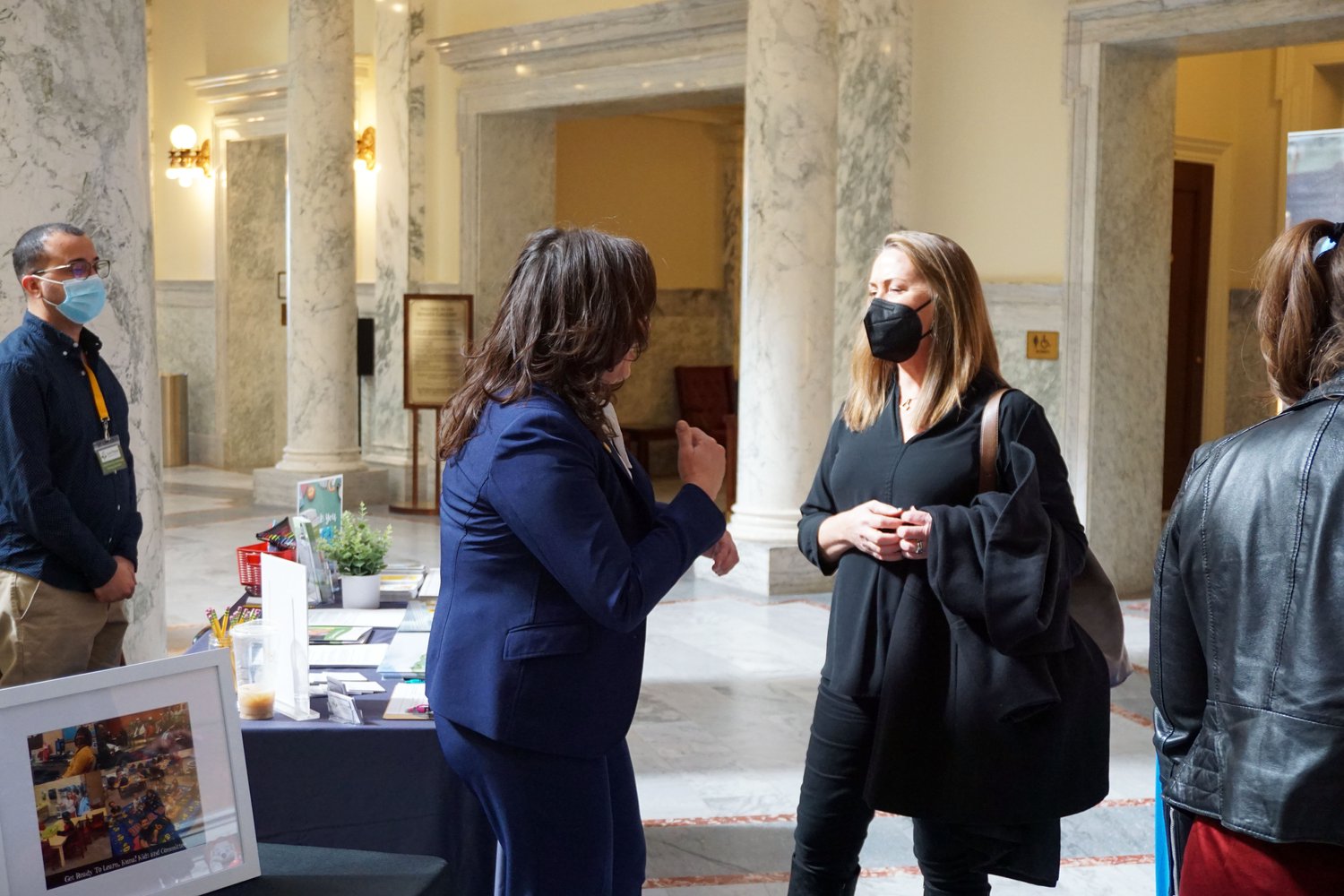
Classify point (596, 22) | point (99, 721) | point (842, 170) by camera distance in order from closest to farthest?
point (99, 721) < point (842, 170) < point (596, 22)

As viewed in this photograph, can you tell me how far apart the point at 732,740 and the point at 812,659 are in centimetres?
128

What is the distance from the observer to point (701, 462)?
2.39 m

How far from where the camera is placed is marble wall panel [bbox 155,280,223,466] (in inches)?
550

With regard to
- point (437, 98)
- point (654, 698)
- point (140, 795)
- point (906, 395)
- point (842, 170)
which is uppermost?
point (437, 98)

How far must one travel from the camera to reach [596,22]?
984 cm

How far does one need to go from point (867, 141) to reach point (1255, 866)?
22.5 ft

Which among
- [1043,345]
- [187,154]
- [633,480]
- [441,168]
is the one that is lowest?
[633,480]

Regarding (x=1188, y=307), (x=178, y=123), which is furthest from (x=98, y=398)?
(x=178, y=123)

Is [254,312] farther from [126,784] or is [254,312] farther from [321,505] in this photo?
[126,784]

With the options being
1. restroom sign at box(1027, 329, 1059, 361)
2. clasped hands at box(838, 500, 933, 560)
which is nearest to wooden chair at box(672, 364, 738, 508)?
restroom sign at box(1027, 329, 1059, 361)

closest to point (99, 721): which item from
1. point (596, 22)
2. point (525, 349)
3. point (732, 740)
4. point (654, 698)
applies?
point (525, 349)

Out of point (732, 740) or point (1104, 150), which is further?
point (1104, 150)

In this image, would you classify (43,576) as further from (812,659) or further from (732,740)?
(812,659)

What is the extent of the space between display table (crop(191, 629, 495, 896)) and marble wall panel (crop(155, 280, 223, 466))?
11740 mm
